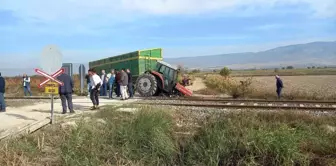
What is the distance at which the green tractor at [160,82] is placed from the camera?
21.5 meters

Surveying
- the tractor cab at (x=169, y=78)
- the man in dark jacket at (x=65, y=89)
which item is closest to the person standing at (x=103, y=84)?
the tractor cab at (x=169, y=78)

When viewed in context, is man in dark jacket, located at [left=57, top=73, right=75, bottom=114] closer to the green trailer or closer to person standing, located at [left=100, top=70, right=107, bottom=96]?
person standing, located at [left=100, top=70, right=107, bottom=96]

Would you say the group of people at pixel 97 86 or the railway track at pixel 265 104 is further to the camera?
the railway track at pixel 265 104

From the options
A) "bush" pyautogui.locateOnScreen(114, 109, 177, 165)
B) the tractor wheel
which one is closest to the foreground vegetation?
"bush" pyautogui.locateOnScreen(114, 109, 177, 165)

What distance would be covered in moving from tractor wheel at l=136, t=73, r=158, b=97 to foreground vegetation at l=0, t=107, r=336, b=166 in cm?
1063

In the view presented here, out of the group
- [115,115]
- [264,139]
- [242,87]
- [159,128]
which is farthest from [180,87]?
[264,139]

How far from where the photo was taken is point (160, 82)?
22.1m

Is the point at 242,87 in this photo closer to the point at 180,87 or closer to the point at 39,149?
the point at 180,87

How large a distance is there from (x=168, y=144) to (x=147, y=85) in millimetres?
12951

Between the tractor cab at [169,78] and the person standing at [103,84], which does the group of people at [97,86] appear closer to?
the person standing at [103,84]

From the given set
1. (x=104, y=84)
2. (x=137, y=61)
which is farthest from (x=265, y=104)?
(x=104, y=84)

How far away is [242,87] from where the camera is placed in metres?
24.5

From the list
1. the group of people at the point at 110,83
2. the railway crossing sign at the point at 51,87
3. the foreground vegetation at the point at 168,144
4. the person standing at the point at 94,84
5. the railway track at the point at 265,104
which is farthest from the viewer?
the group of people at the point at 110,83

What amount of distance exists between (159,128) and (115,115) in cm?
287
